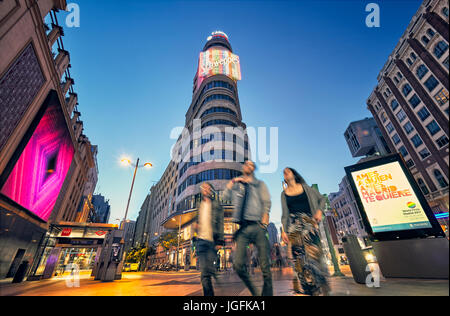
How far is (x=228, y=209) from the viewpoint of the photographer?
2875 centimetres

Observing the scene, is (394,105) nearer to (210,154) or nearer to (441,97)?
(441,97)

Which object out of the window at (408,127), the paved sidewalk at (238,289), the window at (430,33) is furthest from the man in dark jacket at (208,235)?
the window at (408,127)

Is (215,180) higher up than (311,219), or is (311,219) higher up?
(215,180)

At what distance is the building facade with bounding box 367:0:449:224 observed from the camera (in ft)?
78.5

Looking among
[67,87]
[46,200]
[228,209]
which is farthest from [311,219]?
[228,209]

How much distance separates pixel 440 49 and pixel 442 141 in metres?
12.7

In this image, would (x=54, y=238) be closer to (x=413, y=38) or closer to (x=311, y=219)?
(x=311, y=219)

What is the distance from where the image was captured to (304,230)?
9.75 feet

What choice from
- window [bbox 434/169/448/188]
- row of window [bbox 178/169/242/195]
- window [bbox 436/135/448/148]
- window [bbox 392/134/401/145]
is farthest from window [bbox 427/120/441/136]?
row of window [bbox 178/169/242/195]

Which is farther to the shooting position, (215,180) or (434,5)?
(215,180)

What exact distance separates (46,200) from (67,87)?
32.5ft

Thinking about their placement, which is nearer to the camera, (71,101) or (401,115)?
(71,101)

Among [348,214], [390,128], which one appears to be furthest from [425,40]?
[348,214]

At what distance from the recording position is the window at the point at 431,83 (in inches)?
998
